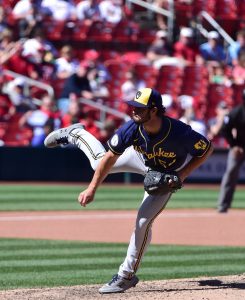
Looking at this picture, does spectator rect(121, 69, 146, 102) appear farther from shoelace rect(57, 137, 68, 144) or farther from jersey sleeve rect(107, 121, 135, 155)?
jersey sleeve rect(107, 121, 135, 155)

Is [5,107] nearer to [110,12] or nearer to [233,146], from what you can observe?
[110,12]

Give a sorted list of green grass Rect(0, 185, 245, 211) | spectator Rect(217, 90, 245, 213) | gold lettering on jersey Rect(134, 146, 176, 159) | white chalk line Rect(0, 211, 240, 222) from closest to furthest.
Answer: gold lettering on jersey Rect(134, 146, 176, 159), white chalk line Rect(0, 211, 240, 222), spectator Rect(217, 90, 245, 213), green grass Rect(0, 185, 245, 211)

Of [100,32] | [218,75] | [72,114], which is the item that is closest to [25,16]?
[100,32]

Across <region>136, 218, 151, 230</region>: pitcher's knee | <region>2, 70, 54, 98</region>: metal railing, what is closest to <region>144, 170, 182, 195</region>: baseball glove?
<region>136, 218, 151, 230</region>: pitcher's knee

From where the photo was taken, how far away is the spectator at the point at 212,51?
67.3 feet

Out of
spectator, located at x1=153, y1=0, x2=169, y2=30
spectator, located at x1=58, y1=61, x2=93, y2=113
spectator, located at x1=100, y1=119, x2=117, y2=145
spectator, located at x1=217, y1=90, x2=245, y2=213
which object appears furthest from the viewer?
spectator, located at x1=153, y1=0, x2=169, y2=30

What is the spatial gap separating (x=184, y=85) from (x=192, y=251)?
10.00 m

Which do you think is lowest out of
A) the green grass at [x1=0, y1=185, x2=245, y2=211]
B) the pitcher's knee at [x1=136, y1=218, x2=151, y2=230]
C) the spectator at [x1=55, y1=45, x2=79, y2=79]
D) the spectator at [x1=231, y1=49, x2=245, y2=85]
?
the green grass at [x1=0, y1=185, x2=245, y2=211]

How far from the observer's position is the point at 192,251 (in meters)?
9.91

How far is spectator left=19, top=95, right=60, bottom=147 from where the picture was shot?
54.2 feet

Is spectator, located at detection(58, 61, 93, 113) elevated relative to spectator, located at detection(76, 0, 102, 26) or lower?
lower

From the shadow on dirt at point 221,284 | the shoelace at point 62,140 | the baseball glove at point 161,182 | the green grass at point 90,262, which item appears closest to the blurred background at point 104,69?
the green grass at point 90,262

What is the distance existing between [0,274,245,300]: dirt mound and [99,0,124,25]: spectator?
12.8m

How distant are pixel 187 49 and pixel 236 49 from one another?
1309mm
